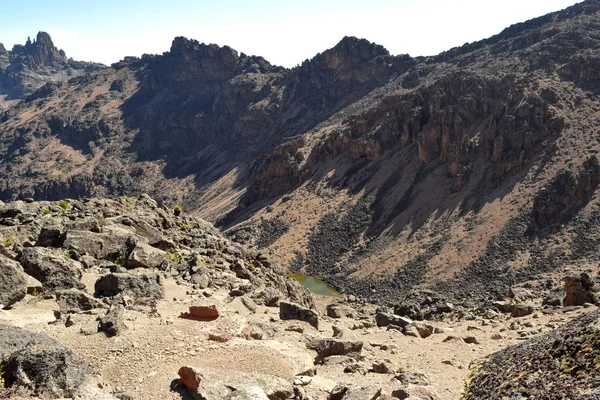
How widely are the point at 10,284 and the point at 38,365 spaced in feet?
21.4

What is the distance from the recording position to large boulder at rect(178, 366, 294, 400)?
10.5m

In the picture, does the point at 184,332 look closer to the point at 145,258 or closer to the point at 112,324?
the point at 112,324

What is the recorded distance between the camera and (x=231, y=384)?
35.4ft

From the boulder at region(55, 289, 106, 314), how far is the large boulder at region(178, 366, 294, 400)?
6.20 m

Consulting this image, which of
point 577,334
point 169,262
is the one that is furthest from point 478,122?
point 577,334

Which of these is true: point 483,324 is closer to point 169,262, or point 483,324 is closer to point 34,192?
point 169,262

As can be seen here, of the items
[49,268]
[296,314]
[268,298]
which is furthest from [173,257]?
[296,314]

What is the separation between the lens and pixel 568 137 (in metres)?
65.0

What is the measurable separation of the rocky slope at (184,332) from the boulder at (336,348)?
0.11ft

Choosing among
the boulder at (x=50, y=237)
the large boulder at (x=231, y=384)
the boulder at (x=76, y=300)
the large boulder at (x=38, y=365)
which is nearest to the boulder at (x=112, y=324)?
the boulder at (x=76, y=300)

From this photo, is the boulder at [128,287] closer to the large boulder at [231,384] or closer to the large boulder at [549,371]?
the large boulder at [231,384]

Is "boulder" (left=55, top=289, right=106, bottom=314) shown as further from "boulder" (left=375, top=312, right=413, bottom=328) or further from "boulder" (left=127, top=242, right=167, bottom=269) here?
"boulder" (left=375, top=312, right=413, bottom=328)

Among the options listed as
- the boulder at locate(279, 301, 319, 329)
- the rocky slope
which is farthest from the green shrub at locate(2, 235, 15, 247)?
the boulder at locate(279, 301, 319, 329)

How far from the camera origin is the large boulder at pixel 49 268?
1748cm
